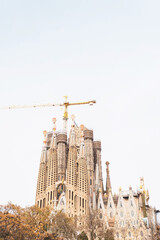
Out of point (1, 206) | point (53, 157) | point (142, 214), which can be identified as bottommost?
point (1, 206)

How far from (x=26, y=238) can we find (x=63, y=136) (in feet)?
129

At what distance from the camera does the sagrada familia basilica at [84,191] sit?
2131 inches

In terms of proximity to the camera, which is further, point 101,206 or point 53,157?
point 53,157

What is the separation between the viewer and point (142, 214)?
183ft

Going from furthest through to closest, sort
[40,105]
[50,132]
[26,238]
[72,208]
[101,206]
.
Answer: [40,105] < [50,132] < [101,206] < [72,208] < [26,238]

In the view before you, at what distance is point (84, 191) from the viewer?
194ft

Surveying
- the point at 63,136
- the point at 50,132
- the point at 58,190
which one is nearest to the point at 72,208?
the point at 58,190

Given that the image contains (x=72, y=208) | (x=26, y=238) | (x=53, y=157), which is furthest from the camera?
(x=53, y=157)

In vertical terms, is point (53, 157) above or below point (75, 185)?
above

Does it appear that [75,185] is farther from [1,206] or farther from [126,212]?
[1,206]

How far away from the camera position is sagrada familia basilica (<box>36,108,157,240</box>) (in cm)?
5412

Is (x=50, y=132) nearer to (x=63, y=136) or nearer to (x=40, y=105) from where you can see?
(x=63, y=136)

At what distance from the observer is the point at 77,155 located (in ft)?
218

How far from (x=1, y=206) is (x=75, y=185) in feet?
102
